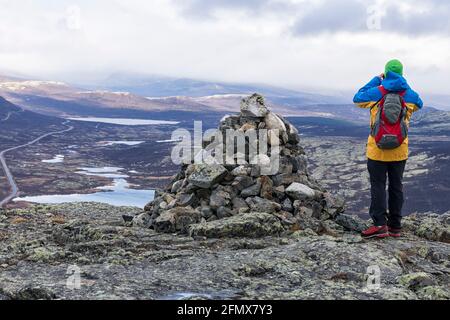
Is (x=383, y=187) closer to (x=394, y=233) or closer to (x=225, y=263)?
(x=394, y=233)

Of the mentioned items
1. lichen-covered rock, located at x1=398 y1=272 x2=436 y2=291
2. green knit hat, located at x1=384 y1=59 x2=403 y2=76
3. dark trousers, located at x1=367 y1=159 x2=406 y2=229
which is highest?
green knit hat, located at x1=384 y1=59 x2=403 y2=76

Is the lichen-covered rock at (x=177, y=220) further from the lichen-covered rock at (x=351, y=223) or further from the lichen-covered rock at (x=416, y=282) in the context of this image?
the lichen-covered rock at (x=416, y=282)

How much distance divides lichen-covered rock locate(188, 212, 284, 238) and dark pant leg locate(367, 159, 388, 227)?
3.51 meters

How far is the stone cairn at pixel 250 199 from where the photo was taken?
18.2m

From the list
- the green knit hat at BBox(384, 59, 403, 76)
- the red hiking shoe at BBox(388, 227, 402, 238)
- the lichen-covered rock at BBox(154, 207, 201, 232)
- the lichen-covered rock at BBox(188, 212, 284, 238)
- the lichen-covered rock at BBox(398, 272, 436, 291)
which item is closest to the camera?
the lichen-covered rock at BBox(398, 272, 436, 291)

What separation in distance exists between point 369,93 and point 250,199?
6.65 metres

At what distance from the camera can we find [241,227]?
1767 centimetres

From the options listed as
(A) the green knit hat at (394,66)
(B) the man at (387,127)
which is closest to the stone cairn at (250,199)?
(B) the man at (387,127)

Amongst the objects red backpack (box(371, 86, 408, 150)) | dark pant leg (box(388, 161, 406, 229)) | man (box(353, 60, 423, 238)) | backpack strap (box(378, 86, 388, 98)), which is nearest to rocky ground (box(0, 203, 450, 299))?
dark pant leg (box(388, 161, 406, 229))

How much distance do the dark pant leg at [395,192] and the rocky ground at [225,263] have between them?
758mm

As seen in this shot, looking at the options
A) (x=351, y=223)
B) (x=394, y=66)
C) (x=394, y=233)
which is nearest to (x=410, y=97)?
(x=394, y=66)

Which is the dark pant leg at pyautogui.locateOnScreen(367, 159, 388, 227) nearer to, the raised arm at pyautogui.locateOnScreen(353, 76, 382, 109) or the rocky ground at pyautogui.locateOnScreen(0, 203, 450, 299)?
the rocky ground at pyautogui.locateOnScreen(0, 203, 450, 299)

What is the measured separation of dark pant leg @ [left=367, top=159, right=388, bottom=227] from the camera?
16094 mm
